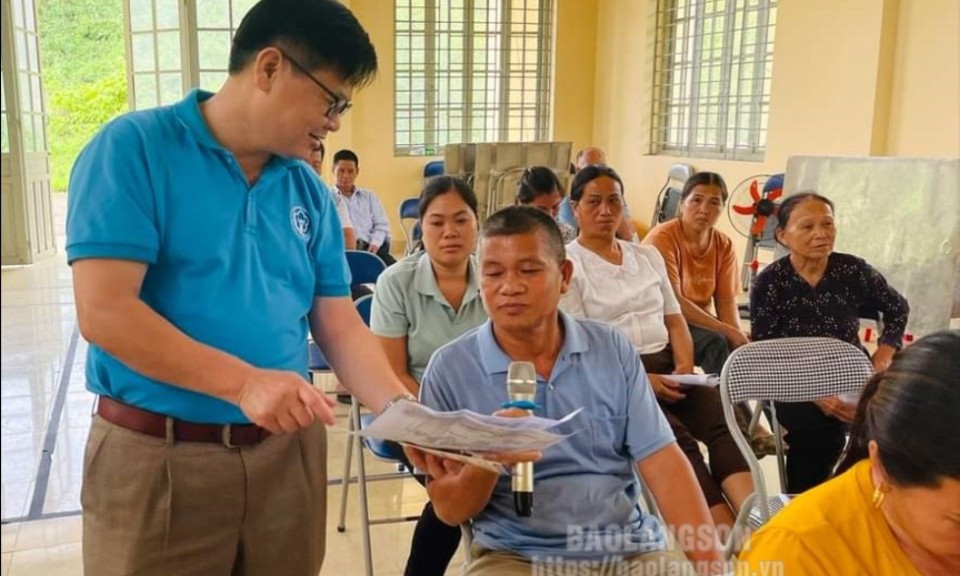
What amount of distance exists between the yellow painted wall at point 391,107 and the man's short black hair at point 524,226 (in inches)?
265

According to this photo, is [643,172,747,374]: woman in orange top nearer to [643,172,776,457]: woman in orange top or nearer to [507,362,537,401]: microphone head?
[643,172,776,457]: woman in orange top

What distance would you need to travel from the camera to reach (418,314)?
257 centimetres

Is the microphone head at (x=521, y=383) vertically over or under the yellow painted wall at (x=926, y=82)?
under

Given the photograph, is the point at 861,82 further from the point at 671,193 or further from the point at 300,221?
the point at 300,221

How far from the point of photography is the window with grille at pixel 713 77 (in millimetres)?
7219

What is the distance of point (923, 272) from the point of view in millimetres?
3846

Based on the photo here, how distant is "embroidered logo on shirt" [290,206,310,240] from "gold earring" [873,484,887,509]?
3.07 ft

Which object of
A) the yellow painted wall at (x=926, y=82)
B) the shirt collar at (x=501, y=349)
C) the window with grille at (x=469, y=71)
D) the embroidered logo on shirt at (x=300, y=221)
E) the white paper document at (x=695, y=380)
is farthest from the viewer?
the window with grille at (x=469, y=71)

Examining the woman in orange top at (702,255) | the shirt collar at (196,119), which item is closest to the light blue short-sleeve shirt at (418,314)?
the woman in orange top at (702,255)

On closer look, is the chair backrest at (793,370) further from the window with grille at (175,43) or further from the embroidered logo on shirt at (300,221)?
the window with grille at (175,43)

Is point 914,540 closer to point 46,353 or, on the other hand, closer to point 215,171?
point 215,171

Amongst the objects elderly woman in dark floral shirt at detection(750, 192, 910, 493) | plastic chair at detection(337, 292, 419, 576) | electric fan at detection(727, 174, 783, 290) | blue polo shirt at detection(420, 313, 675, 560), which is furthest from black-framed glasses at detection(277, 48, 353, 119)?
electric fan at detection(727, 174, 783, 290)

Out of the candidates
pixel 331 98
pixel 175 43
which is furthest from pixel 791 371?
pixel 175 43

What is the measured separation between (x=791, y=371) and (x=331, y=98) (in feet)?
5.26
